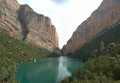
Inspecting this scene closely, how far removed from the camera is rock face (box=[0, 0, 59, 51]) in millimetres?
61287

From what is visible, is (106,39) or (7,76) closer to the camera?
Answer: (7,76)

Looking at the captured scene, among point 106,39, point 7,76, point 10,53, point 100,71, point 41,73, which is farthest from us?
point 106,39

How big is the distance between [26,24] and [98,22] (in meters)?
56.5

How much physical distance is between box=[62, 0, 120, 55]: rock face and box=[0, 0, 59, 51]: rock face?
23683mm

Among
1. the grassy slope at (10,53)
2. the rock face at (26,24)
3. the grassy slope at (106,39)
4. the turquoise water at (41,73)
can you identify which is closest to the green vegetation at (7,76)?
the turquoise water at (41,73)

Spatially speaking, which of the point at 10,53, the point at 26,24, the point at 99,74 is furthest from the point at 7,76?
the point at 26,24

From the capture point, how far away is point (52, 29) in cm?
10225

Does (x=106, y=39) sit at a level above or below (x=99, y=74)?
above

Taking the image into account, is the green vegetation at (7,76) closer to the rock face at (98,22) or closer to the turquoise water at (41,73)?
the turquoise water at (41,73)

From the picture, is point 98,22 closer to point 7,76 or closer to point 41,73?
point 41,73

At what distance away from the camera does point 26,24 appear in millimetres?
77625

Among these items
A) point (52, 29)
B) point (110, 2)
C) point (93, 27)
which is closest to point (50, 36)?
point (52, 29)

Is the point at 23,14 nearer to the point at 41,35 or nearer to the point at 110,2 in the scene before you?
the point at 41,35

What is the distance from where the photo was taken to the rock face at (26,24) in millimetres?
61287
